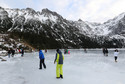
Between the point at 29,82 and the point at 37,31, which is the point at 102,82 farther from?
the point at 37,31

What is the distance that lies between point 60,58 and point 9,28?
202 meters

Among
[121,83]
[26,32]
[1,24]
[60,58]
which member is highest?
[1,24]

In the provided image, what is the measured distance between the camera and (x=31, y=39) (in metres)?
163

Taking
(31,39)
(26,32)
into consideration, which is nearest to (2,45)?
(31,39)

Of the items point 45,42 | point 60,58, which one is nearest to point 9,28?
point 45,42

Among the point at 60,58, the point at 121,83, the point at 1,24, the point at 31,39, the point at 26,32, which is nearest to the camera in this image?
the point at 121,83

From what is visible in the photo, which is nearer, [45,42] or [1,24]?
[45,42]

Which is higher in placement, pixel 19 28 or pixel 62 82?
pixel 19 28

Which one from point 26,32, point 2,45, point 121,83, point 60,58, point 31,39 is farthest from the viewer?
point 26,32

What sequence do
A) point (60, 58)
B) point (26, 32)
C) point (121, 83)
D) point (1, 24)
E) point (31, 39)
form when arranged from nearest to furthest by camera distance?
point (121, 83) → point (60, 58) → point (31, 39) → point (26, 32) → point (1, 24)

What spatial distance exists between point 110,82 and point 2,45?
A: 53.1m

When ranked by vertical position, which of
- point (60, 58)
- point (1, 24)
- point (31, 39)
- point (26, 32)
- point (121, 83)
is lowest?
point (121, 83)

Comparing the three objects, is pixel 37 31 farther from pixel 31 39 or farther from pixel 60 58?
pixel 60 58

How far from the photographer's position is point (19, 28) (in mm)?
194250
